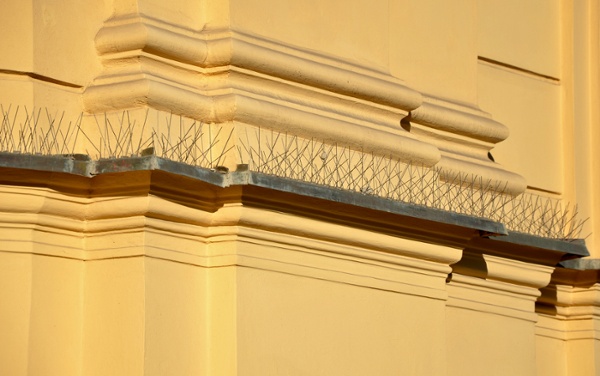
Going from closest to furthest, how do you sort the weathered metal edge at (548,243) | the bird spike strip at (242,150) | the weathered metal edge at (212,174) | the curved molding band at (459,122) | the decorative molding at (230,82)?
the weathered metal edge at (212,174) < the bird spike strip at (242,150) < the decorative molding at (230,82) < the curved molding band at (459,122) < the weathered metal edge at (548,243)

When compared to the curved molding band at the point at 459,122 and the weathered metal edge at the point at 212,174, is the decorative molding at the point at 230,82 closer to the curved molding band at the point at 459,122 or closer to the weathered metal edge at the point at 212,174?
the weathered metal edge at the point at 212,174

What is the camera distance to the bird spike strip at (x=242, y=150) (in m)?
8.78

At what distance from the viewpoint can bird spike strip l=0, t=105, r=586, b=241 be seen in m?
8.78

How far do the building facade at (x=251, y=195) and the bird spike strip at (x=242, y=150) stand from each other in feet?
0.04

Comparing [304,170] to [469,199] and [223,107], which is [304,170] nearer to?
[223,107]

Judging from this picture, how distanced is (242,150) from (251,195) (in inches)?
12.4

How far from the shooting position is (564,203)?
40.8 ft

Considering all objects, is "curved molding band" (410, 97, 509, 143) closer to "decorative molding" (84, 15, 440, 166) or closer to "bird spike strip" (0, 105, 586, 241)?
"bird spike strip" (0, 105, 586, 241)

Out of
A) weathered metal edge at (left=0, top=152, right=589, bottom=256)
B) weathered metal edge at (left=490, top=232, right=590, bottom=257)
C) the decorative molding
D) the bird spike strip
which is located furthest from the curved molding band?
weathered metal edge at (left=0, top=152, right=589, bottom=256)

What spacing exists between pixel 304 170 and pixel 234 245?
2.42 ft

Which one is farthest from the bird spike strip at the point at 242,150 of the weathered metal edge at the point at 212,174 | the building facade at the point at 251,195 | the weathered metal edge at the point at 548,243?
the weathered metal edge at the point at 548,243

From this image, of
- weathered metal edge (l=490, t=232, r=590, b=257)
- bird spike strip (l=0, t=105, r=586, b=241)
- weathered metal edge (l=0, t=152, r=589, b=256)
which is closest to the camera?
weathered metal edge (l=0, t=152, r=589, b=256)

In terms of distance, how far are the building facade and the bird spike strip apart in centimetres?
1

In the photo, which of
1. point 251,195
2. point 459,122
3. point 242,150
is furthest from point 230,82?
point 459,122
